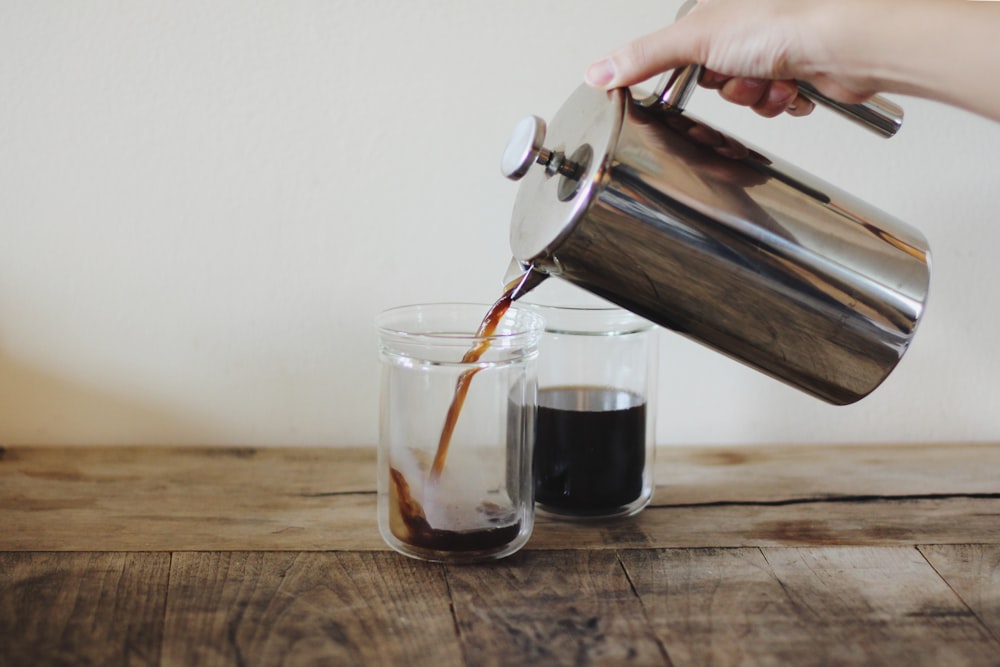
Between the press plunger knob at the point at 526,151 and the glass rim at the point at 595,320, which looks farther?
the glass rim at the point at 595,320

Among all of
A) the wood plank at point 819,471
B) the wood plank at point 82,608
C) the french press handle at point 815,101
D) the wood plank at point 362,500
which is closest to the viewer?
the wood plank at point 82,608

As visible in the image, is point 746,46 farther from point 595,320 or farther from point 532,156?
point 595,320

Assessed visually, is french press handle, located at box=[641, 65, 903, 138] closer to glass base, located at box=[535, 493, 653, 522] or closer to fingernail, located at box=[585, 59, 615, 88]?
fingernail, located at box=[585, 59, 615, 88]

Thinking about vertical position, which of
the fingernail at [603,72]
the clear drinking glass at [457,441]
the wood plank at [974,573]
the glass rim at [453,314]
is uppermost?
the fingernail at [603,72]

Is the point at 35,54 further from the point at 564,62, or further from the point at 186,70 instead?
the point at 564,62

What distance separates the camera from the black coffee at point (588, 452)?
0.89 metres

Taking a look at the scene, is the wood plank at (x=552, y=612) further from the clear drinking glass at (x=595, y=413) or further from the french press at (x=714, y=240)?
the french press at (x=714, y=240)

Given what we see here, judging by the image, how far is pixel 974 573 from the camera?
814 millimetres

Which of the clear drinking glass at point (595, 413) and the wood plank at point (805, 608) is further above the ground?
the clear drinking glass at point (595, 413)

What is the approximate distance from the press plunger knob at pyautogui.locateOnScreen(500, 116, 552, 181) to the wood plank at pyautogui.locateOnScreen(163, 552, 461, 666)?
13.0 inches

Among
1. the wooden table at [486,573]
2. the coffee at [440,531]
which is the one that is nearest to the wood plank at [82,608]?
the wooden table at [486,573]

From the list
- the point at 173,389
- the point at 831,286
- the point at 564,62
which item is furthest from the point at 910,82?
the point at 173,389

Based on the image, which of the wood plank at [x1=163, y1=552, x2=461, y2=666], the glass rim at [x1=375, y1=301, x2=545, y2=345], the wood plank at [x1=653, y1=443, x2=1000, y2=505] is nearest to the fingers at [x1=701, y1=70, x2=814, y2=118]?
the glass rim at [x1=375, y1=301, x2=545, y2=345]

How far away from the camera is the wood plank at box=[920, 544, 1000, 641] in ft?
2.45
